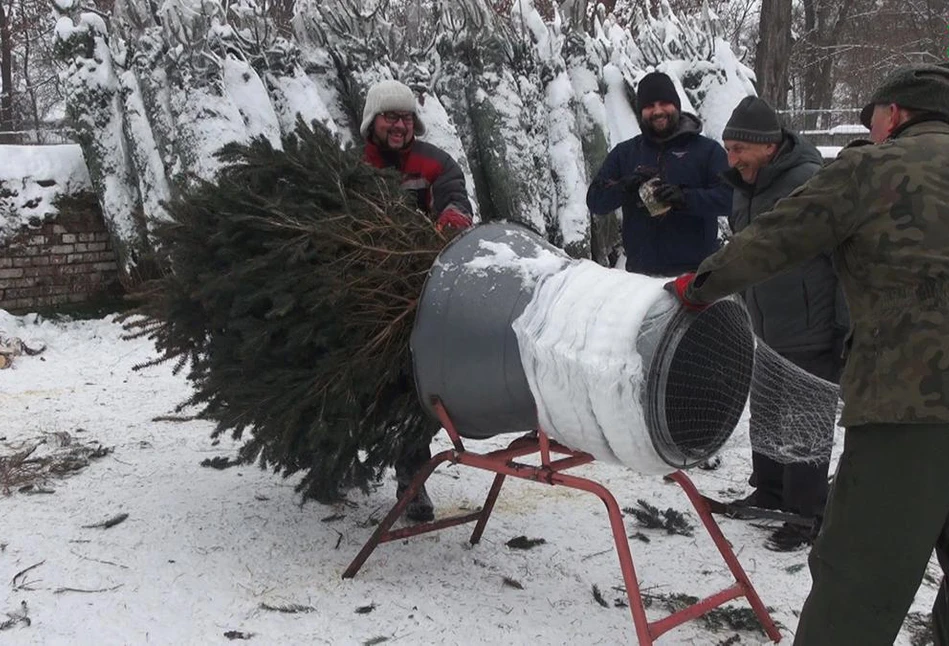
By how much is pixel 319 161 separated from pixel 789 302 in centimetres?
184

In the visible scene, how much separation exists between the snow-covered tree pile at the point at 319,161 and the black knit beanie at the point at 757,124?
4.23ft

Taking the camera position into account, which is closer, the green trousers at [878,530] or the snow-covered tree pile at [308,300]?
the green trousers at [878,530]

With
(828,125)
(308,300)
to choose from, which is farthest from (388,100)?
(828,125)

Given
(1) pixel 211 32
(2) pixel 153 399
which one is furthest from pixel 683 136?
(1) pixel 211 32

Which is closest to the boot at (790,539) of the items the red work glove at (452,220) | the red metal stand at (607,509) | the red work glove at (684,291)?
the red metal stand at (607,509)

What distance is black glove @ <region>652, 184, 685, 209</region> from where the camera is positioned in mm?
3980

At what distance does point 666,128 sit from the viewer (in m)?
4.16

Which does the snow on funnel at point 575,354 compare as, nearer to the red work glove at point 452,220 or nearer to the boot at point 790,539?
the red work glove at point 452,220

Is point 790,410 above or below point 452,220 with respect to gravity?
below

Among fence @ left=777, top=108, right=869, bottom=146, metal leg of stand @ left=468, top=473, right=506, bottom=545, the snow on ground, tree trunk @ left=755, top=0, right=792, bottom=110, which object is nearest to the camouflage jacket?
the snow on ground

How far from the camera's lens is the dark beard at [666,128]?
4148 mm

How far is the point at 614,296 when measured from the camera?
2.36 metres

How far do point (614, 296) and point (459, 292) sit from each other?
56 cm

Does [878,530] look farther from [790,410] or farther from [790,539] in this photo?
[790,539]
